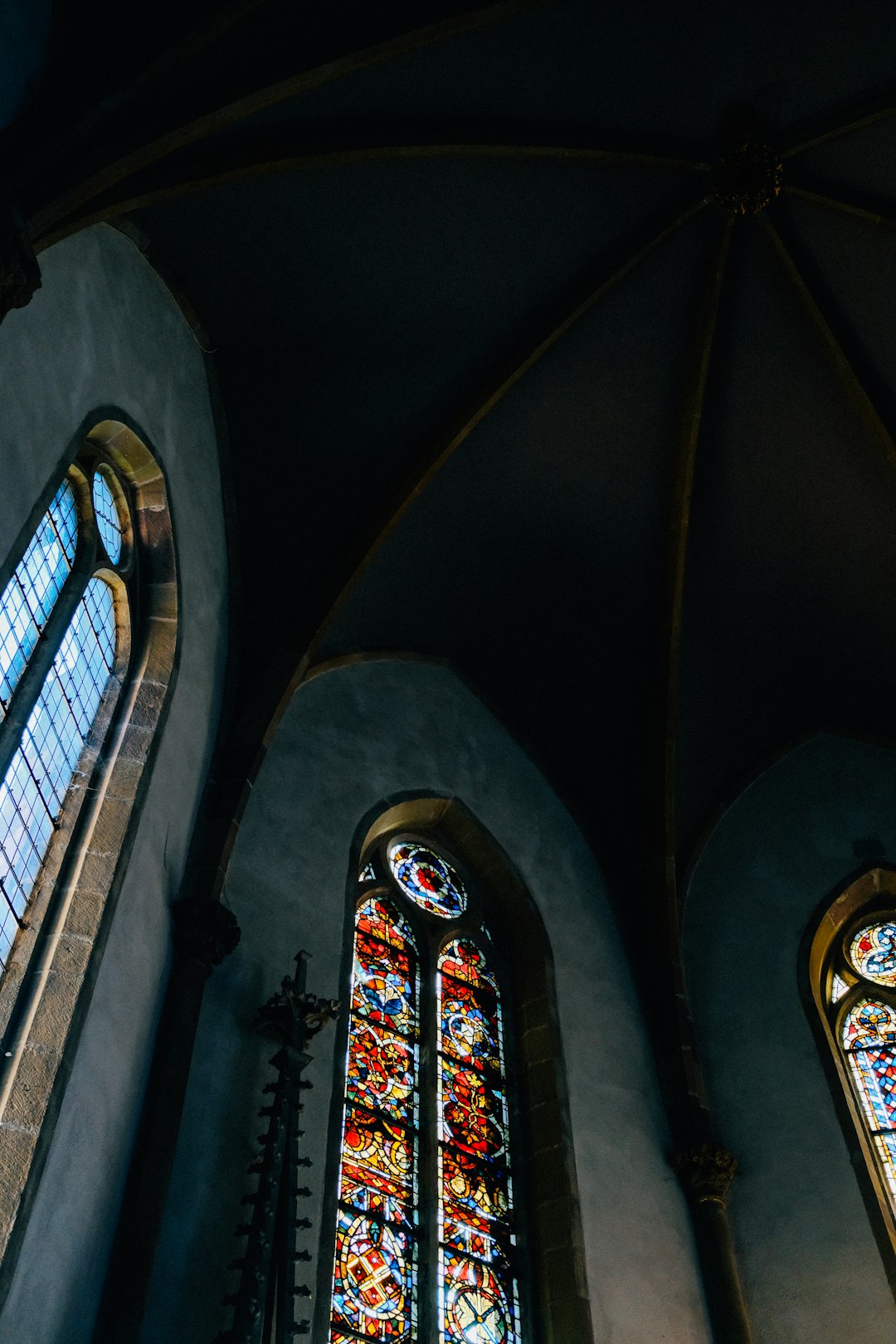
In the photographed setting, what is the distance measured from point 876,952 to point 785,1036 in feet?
4.59

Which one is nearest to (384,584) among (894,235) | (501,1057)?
(501,1057)

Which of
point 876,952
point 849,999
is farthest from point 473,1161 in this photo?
point 876,952

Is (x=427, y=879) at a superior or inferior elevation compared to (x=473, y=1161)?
superior

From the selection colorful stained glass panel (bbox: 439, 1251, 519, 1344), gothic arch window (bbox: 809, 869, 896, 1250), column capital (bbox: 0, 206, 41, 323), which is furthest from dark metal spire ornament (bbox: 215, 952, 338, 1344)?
gothic arch window (bbox: 809, 869, 896, 1250)

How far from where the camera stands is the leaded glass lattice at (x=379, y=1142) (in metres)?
7.73

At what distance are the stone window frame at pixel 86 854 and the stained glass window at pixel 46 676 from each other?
0.28 ft

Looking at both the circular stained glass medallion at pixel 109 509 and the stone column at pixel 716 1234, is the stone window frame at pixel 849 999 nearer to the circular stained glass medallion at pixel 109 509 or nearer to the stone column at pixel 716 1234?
the stone column at pixel 716 1234

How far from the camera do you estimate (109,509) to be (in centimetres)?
879

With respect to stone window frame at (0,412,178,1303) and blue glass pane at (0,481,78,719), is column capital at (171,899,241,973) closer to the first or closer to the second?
stone window frame at (0,412,178,1303)

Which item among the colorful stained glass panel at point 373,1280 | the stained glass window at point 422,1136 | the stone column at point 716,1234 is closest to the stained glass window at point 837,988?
the stone column at point 716,1234

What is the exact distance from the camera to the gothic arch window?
9.88m

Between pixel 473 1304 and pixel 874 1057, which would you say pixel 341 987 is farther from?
pixel 874 1057

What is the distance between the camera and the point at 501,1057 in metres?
9.93

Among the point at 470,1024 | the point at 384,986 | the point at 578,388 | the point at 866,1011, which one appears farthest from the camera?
the point at 578,388
